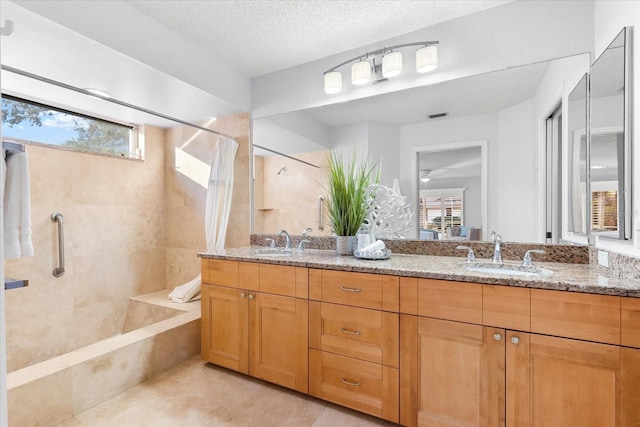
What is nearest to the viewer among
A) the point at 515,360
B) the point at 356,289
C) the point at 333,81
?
the point at 515,360

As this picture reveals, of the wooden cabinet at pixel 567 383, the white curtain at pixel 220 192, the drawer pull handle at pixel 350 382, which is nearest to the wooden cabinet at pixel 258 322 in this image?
the drawer pull handle at pixel 350 382

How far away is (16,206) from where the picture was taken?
1.17m

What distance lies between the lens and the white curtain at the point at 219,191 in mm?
2945

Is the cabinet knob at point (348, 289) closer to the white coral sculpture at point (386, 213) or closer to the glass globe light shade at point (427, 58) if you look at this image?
the white coral sculpture at point (386, 213)

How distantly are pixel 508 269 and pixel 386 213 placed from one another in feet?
2.77

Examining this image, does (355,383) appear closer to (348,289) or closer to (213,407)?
(348,289)

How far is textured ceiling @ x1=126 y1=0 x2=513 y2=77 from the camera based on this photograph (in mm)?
2027

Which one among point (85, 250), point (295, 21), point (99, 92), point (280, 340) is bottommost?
point (280, 340)

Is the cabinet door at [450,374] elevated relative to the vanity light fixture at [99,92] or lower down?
lower down

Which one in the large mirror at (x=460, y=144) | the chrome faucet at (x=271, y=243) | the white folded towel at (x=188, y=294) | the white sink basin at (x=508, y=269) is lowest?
the white folded towel at (x=188, y=294)

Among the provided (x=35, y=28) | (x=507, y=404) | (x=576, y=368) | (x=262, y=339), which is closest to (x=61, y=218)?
(x=35, y=28)

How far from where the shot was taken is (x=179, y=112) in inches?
117

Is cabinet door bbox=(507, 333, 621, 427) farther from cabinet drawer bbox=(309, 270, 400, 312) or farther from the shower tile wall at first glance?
the shower tile wall

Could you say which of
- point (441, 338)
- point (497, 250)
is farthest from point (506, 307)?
point (497, 250)
